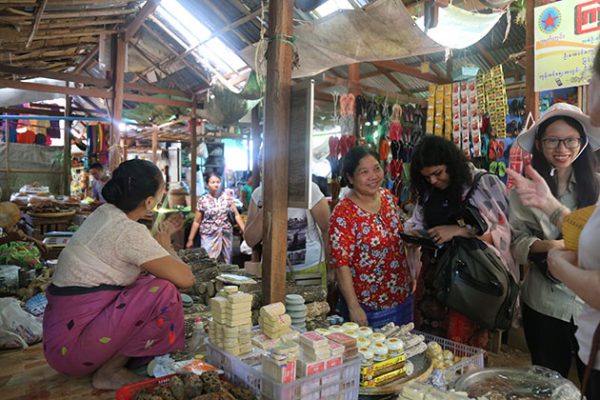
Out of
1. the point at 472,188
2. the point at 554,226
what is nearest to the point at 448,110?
the point at 472,188

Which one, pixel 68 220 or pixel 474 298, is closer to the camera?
pixel 474 298

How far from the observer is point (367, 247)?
260cm

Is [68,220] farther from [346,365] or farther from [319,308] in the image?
[346,365]

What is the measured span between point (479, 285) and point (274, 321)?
1119 mm

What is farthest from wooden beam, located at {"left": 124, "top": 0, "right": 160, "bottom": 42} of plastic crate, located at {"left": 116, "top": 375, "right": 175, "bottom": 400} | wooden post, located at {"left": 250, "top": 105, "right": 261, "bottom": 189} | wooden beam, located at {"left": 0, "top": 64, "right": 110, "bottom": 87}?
plastic crate, located at {"left": 116, "top": 375, "right": 175, "bottom": 400}

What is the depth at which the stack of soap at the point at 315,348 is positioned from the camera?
5.04ft

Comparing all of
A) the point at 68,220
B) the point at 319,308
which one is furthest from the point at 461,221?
the point at 68,220

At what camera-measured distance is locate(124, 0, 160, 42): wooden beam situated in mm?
6680

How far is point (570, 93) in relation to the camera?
17.8ft

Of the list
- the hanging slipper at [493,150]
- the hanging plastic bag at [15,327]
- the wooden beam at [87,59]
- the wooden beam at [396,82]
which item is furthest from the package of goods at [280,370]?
the wooden beam at [87,59]

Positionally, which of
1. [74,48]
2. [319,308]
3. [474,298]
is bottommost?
[319,308]

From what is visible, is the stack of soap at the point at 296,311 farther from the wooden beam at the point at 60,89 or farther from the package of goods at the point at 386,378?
the wooden beam at the point at 60,89

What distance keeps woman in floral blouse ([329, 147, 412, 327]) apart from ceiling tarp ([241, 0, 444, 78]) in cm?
140

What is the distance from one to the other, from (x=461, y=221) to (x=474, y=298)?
0.47 m
